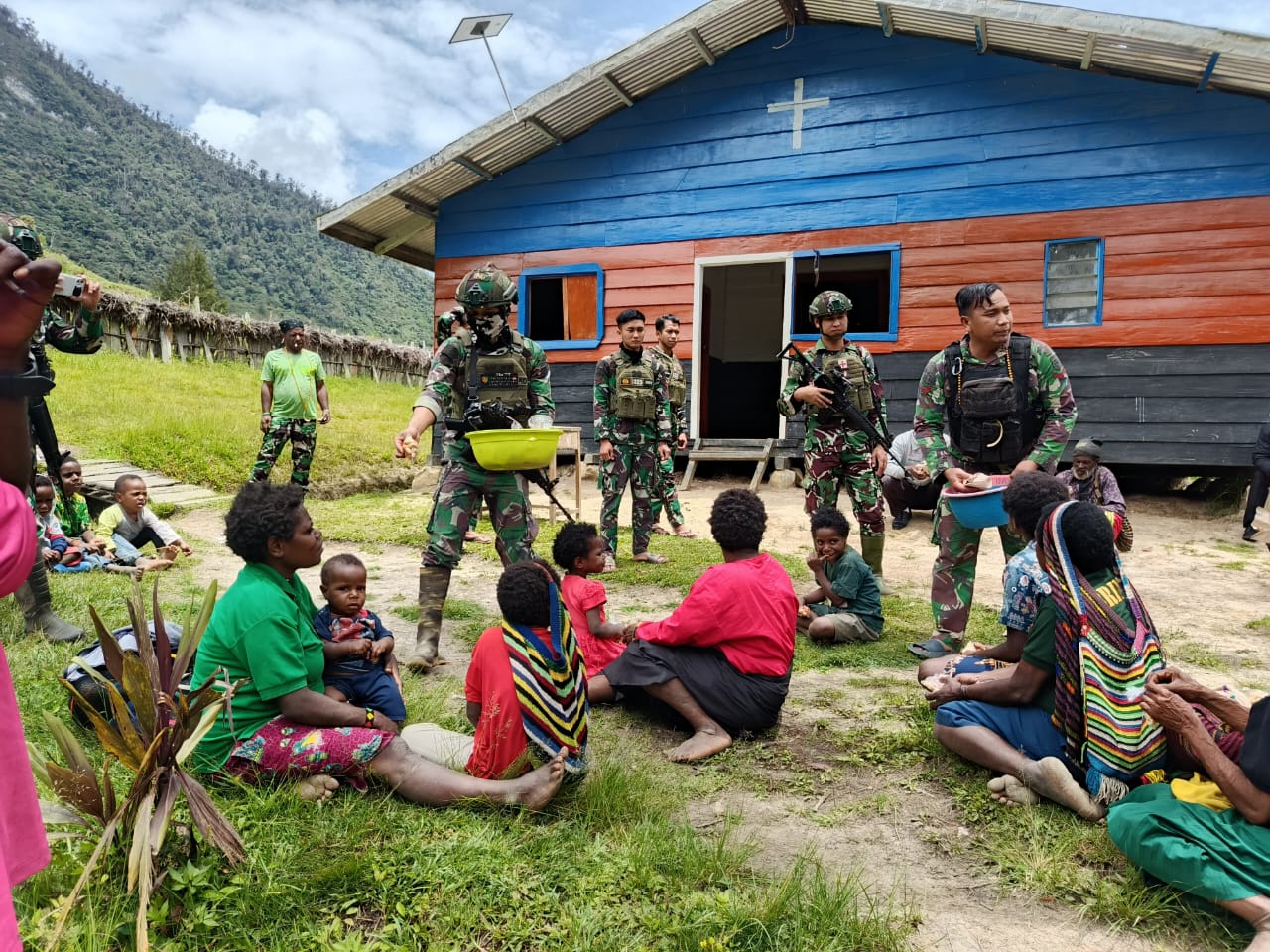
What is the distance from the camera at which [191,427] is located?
11492mm

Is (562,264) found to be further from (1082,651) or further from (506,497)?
(1082,651)

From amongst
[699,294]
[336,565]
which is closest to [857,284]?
[699,294]

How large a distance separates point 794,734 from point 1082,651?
4.28 ft

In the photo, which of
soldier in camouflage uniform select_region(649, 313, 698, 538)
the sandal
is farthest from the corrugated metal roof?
the sandal

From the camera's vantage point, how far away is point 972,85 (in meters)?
9.23

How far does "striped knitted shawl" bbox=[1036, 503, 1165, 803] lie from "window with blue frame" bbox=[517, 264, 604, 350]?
8917mm

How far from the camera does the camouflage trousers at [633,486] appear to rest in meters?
7.12

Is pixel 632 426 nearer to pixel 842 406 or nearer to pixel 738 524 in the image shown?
pixel 842 406

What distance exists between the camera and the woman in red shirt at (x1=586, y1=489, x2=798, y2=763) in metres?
3.35

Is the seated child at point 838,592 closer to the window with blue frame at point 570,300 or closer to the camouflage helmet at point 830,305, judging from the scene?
the camouflage helmet at point 830,305

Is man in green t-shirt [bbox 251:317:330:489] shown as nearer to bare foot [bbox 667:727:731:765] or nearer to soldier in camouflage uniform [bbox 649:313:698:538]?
soldier in camouflage uniform [bbox 649:313:698:538]

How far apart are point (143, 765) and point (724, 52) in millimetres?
10550

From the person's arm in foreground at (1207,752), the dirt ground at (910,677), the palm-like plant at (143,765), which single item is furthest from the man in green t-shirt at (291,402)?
the person's arm in foreground at (1207,752)

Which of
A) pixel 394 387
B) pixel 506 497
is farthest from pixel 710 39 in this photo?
pixel 394 387
